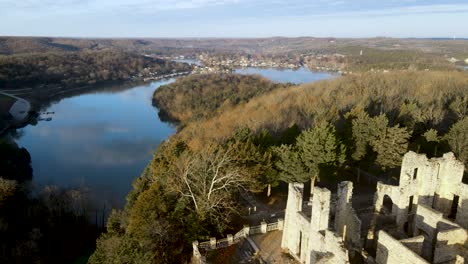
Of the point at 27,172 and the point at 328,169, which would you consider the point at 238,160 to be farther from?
the point at 27,172

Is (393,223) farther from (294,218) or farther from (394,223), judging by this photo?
(294,218)

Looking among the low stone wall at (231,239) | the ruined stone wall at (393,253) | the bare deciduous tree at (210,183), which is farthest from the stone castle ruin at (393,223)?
the bare deciduous tree at (210,183)

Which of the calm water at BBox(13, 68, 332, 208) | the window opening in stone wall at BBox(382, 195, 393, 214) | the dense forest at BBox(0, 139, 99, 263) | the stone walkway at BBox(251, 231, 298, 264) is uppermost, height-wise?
the window opening in stone wall at BBox(382, 195, 393, 214)

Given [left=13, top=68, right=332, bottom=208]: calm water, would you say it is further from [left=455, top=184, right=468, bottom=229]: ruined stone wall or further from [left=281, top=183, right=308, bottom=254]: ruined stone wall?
[left=455, top=184, right=468, bottom=229]: ruined stone wall

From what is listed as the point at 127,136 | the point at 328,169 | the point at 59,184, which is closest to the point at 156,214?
the point at 328,169

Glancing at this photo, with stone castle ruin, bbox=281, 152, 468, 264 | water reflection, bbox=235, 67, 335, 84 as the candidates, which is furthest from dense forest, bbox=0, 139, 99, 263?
water reflection, bbox=235, 67, 335, 84

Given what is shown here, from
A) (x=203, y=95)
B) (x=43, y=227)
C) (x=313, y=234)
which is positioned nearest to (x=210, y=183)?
(x=313, y=234)

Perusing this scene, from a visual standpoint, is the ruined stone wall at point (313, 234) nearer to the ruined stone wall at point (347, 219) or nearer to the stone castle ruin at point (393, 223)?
the stone castle ruin at point (393, 223)
